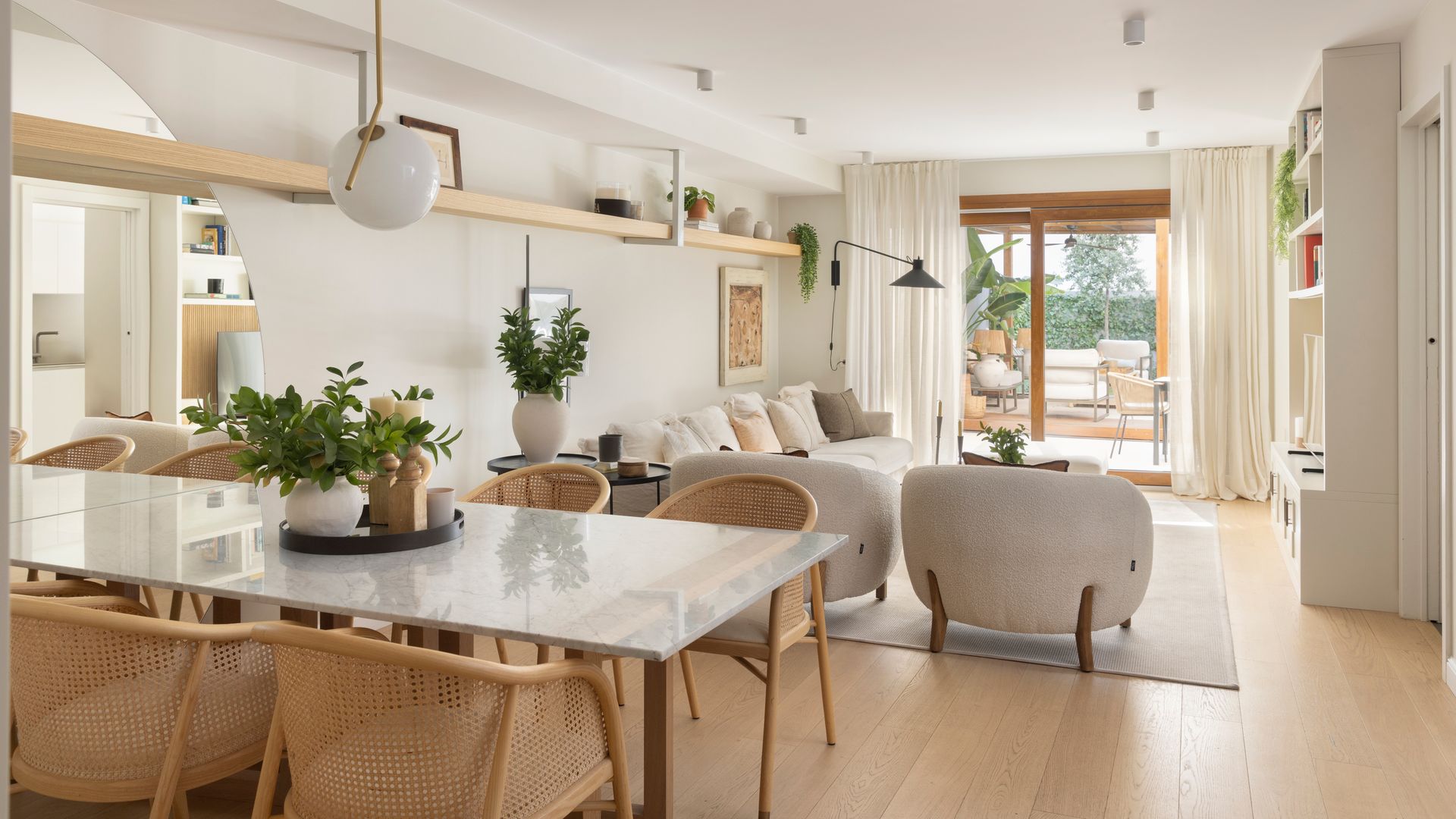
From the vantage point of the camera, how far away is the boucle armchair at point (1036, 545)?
3.87 meters

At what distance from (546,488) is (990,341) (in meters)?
5.94

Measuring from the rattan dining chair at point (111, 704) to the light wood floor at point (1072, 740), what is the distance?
0.90m

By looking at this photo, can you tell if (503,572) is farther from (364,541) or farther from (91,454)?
(91,454)

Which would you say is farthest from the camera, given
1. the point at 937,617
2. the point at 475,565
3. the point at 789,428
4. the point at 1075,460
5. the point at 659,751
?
the point at 789,428

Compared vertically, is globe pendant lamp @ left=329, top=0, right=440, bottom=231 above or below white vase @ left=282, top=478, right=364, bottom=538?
above

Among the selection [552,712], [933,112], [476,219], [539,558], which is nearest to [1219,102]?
[933,112]

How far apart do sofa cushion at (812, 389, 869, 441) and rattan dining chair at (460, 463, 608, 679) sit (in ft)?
15.4

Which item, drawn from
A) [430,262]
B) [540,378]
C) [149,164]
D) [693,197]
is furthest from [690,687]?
[693,197]

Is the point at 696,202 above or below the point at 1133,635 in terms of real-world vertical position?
above

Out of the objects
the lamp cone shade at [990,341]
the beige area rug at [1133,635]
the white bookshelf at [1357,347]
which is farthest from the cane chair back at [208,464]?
the lamp cone shade at [990,341]

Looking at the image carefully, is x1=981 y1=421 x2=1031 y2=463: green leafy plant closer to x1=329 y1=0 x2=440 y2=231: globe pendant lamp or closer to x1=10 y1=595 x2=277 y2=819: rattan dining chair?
x1=329 y1=0 x2=440 y2=231: globe pendant lamp

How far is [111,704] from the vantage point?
1.96m

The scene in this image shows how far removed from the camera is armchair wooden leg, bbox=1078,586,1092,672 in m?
3.94

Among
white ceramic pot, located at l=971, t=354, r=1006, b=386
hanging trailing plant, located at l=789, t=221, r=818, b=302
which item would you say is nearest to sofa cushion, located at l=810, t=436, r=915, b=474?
white ceramic pot, located at l=971, t=354, r=1006, b=386
